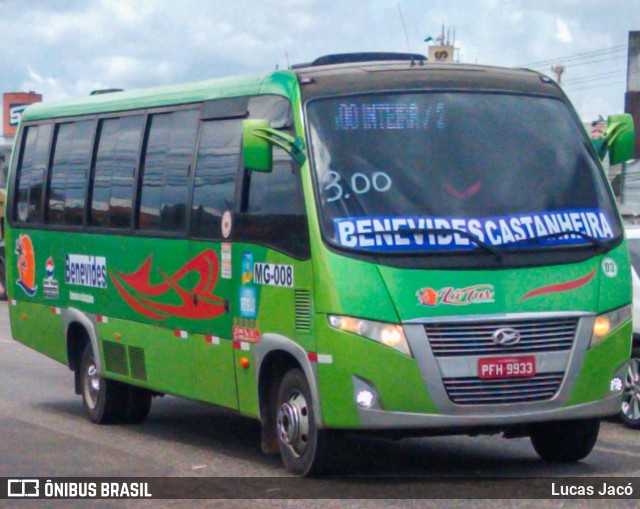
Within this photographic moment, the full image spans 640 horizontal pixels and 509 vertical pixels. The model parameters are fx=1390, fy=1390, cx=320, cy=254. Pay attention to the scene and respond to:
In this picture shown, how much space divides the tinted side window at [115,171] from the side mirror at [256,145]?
3.09m

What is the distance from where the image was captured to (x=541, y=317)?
8883 millimetres

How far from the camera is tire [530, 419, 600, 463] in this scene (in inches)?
386

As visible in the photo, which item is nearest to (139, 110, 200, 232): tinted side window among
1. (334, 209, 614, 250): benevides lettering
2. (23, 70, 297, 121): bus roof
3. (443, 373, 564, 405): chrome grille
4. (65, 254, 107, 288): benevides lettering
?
(23, 70, 297, 121): bus roof

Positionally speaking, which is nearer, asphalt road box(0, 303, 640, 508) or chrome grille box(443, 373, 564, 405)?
chrome grille box(443, 373, 564, 405)

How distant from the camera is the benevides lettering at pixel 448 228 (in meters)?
8.83

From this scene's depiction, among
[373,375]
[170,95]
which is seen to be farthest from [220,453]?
[170,95]

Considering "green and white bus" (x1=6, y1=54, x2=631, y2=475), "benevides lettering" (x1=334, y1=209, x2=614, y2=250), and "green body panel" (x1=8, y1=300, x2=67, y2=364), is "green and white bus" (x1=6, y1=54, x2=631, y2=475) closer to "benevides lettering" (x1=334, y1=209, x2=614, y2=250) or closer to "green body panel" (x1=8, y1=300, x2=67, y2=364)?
"benevides lettering" (x1=334, y1=209, x2=614, y2=250)

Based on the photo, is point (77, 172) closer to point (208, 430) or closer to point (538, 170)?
point (208, 430)

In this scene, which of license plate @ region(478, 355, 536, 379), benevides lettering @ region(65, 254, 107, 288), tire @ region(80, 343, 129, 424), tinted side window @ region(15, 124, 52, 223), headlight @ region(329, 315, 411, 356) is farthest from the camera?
tinted side window @ region(15, 124, 52, 223)

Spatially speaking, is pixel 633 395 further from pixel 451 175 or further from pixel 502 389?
pixel 451 175

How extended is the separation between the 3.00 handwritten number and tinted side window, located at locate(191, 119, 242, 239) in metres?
1.34

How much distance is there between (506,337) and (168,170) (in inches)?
151

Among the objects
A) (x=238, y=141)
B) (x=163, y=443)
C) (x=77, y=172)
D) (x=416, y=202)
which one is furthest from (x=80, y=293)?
(x=416, y=202)

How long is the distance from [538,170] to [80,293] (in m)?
5.41
